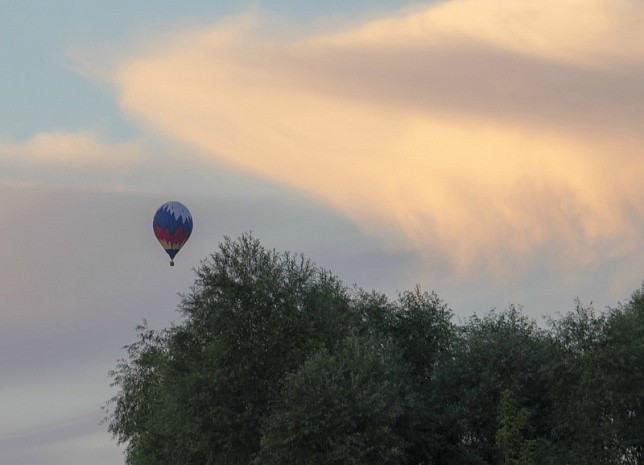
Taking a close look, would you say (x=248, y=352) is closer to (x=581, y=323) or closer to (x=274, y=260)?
(x=274, y=260)

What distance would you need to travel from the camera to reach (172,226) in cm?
9719

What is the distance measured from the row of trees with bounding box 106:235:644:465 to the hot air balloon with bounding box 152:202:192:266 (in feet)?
76.7

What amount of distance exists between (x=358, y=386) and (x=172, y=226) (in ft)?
122

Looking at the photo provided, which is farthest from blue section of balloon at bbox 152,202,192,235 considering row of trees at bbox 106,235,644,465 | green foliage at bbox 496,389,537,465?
green foliage at bbox 496,389,537,465

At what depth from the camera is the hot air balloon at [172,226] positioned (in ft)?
319

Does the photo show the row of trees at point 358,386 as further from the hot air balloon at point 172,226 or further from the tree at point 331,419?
the hot air balloon at point 172,226

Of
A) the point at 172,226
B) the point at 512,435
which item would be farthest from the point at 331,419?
the point at 172,226

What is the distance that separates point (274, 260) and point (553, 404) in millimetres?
22157

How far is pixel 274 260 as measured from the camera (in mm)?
72875

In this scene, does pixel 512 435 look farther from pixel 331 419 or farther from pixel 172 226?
pixel 172 226

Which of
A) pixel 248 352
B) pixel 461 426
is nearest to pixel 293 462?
pixel 248 352

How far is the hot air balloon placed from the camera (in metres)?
97.2

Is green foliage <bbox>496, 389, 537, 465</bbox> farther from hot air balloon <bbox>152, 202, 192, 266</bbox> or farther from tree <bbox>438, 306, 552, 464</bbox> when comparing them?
hot air balloon <bbox>152, 202, 192, 266</bbox>

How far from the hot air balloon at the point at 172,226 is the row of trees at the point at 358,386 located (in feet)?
76.7
